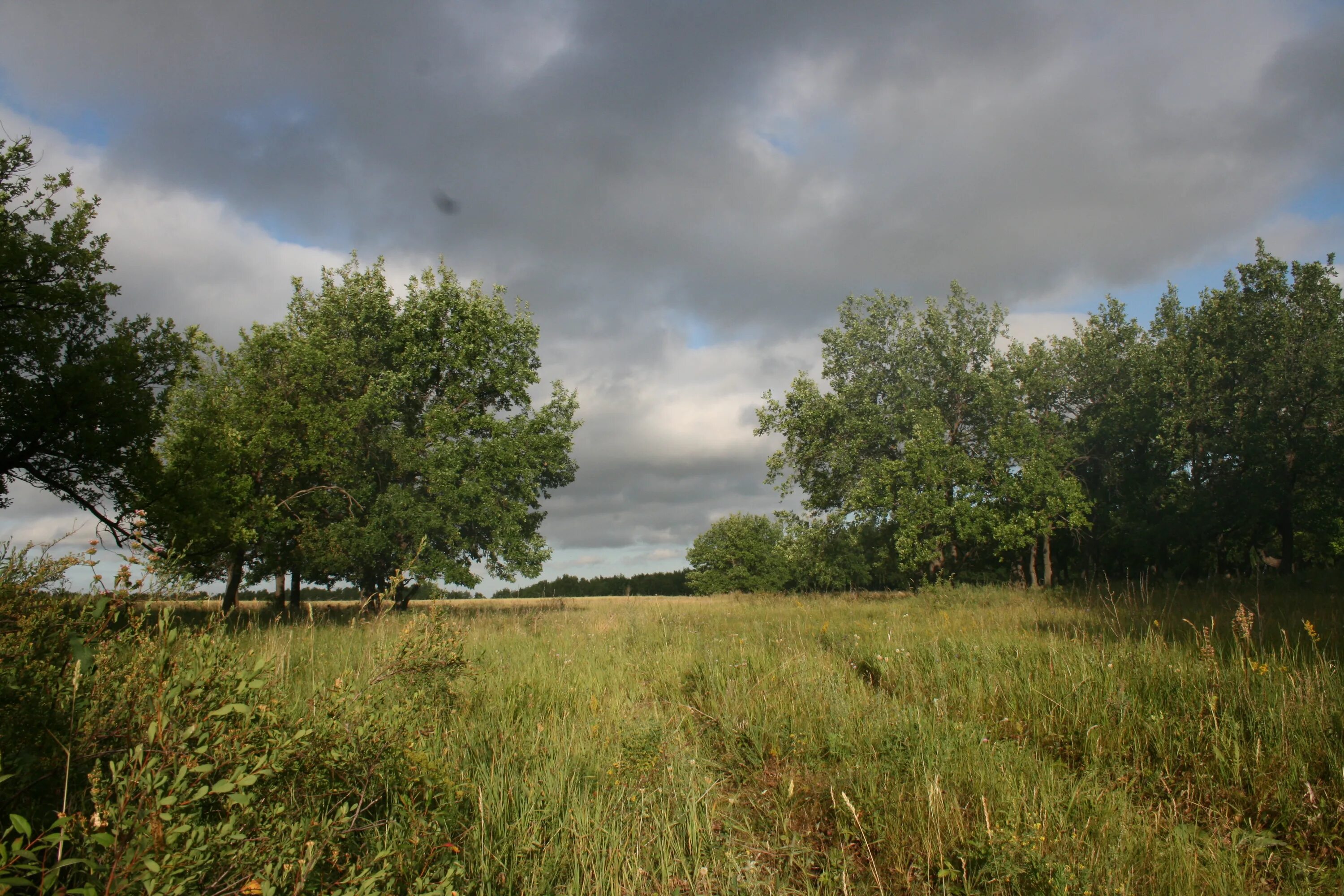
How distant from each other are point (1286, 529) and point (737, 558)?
167 ft

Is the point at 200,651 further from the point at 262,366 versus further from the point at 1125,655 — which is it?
the point at 262,366

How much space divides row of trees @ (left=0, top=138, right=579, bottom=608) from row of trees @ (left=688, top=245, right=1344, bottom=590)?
12683 millimetres

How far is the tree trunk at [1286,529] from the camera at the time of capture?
84.2 feet

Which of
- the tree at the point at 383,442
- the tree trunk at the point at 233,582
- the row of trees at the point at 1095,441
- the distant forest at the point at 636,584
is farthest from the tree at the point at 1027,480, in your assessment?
the distant forest at the point at 636,584

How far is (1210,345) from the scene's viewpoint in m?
28.2

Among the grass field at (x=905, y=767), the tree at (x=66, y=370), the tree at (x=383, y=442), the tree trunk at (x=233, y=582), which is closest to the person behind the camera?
the grass field at (x=905, y=767)

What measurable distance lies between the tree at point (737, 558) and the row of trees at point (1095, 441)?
33.8m

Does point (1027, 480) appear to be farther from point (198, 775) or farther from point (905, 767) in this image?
point (198, 775)

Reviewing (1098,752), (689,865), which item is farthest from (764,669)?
(689,865)

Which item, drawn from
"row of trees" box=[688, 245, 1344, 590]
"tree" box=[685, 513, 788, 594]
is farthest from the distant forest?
"row of trees" box=[688, 245, 1344, 590]

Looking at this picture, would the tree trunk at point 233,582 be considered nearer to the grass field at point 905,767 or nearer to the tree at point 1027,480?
the grass field at point 905,767

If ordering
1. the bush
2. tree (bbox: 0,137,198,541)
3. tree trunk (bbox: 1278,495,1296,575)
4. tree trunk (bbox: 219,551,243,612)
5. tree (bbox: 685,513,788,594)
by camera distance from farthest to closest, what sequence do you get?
tree (bbox: 685,513,788,594) < tree trunk (bbox: 1278,495,1296,575) < tree trunk (bbox: 219,551,243,612) < tree (bbox: 0,137,198,541) < the bush

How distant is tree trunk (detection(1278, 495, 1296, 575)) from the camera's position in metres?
25.7

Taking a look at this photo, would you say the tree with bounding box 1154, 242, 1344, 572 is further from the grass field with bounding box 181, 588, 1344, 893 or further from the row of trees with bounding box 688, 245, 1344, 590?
the grass field with bounding box 181, 588, 1344, 893
